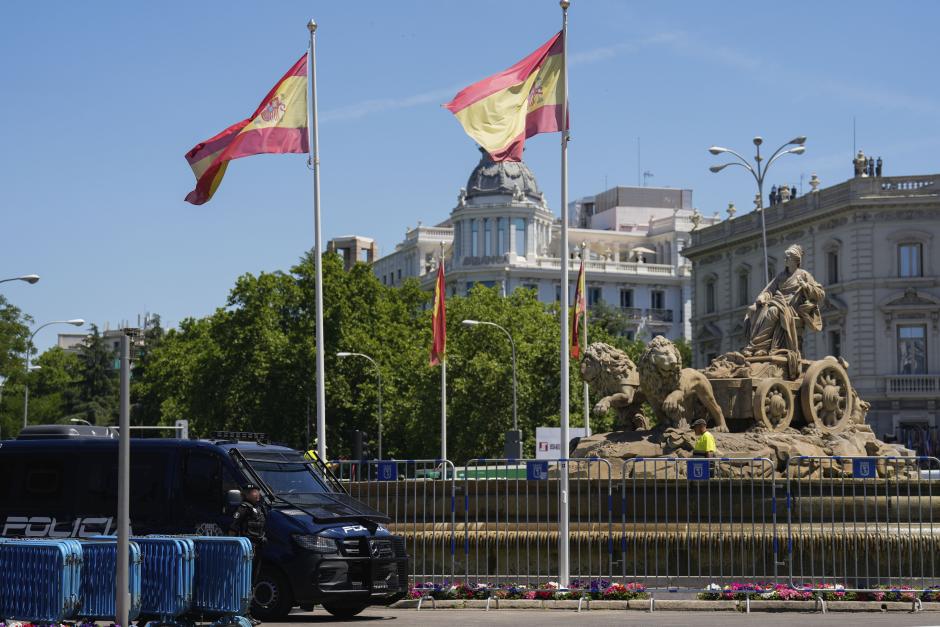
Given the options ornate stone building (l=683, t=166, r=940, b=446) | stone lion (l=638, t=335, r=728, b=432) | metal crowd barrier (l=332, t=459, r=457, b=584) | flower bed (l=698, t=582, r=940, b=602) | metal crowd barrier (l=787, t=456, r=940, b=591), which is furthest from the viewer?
ornate stone building (l=683, t=166, r=940, b=446)

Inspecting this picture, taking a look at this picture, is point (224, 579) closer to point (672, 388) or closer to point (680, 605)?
point (680, 605)

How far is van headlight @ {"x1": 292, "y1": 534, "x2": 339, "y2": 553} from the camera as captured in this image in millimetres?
17234

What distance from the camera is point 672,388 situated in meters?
24.3

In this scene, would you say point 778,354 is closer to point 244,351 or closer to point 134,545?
point 134,545

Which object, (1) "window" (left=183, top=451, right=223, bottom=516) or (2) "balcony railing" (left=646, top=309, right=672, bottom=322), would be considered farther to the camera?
(2) "balcony railing" (left=646, top=309, right=672, bottom=322)

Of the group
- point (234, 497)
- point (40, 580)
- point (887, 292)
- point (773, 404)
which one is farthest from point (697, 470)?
point (887, 292)

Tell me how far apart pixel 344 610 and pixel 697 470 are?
515 centimetres

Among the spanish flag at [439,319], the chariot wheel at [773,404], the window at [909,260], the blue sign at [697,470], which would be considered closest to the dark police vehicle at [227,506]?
the blue sign at [697,470]

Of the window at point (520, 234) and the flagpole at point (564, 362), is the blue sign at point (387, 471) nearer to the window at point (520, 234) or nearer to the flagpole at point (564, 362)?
the flagpole at point (564, 362)

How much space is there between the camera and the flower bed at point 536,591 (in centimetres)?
1939

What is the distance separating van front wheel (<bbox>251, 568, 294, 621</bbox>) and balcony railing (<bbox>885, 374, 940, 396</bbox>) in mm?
53242

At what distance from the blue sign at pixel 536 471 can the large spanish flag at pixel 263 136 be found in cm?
763

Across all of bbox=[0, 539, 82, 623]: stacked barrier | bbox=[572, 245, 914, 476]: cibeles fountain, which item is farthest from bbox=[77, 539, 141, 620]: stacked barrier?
bbox=[572, 245, 914, 476]: cibeles fountain

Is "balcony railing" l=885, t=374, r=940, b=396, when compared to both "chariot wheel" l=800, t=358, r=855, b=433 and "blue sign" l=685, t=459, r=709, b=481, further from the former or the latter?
"blue sign" l=685, t=459, r=709, b=481
